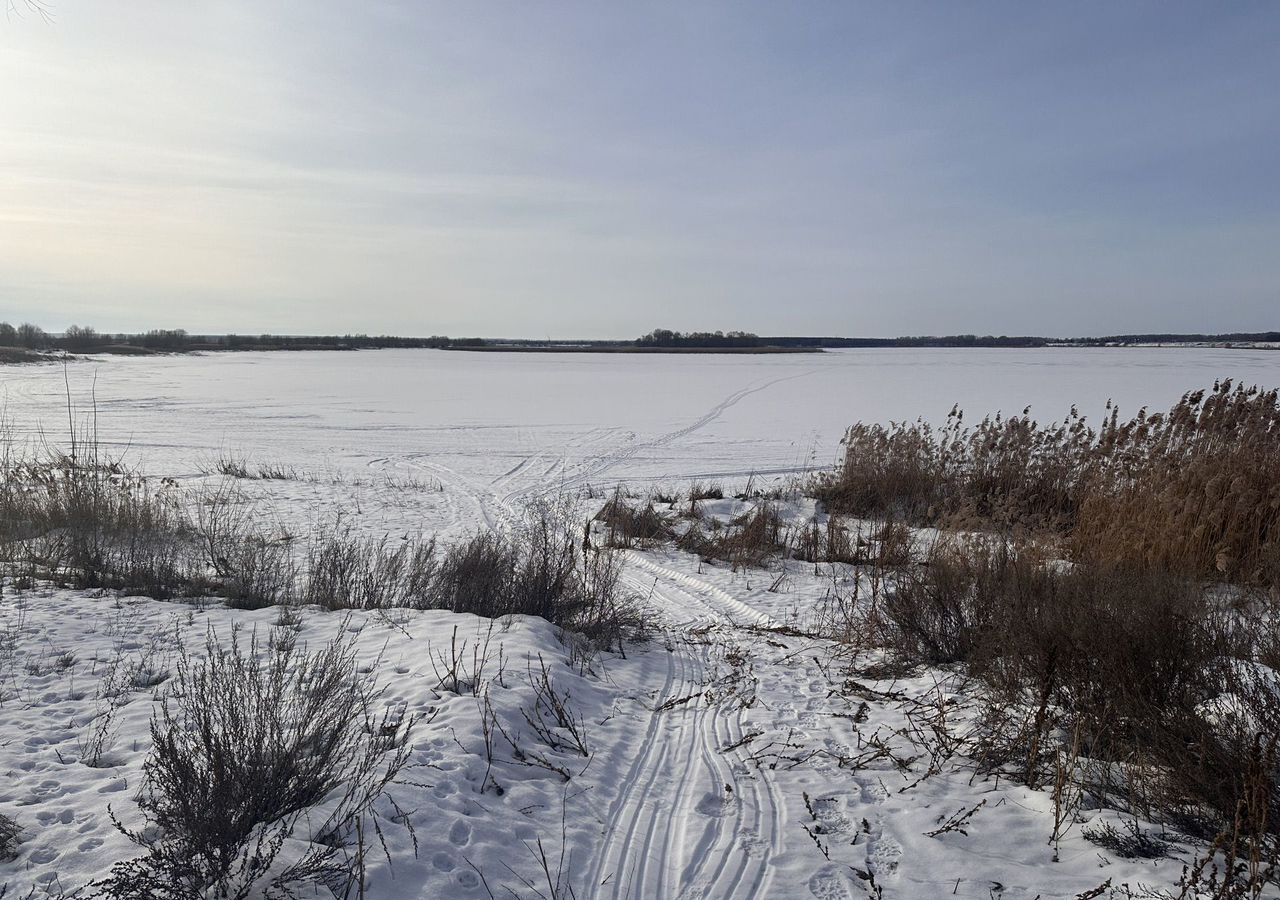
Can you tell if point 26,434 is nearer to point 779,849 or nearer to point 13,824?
point 13,824

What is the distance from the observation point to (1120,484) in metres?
9.80

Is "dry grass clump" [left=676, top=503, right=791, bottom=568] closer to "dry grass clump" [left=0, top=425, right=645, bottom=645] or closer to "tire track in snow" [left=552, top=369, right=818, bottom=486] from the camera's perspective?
"dry grass clump" [left=0, top=425, right=645, bottom=645]

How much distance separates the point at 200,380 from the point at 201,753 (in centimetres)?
4395

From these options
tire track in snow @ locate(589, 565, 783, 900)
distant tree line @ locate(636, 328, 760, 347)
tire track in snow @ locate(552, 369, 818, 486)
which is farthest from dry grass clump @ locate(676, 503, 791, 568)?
distant tree line @ locate(636, 328, 760, 347)

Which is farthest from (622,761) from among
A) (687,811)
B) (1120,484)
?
(1120,484)

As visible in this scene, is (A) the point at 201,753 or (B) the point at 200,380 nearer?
(A) the point at 201,753

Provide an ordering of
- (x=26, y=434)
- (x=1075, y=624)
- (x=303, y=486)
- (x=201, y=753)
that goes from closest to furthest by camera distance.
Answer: (x=201, y=753), (x=1075, y=624), (x=303, y=486), (x=26, y=434)

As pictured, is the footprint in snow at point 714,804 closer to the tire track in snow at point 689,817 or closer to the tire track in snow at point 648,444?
the tire track in snow at point 689,817

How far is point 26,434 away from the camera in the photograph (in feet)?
66.1

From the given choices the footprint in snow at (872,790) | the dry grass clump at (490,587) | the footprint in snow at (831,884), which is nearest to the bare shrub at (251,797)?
the footprint in snow at (831,884)

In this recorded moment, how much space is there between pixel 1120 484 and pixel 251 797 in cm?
1051

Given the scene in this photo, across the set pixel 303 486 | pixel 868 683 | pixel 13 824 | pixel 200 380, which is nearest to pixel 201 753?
pixel 13 824

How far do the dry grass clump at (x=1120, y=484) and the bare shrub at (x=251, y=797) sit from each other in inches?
280

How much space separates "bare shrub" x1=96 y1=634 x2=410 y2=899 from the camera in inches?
110
